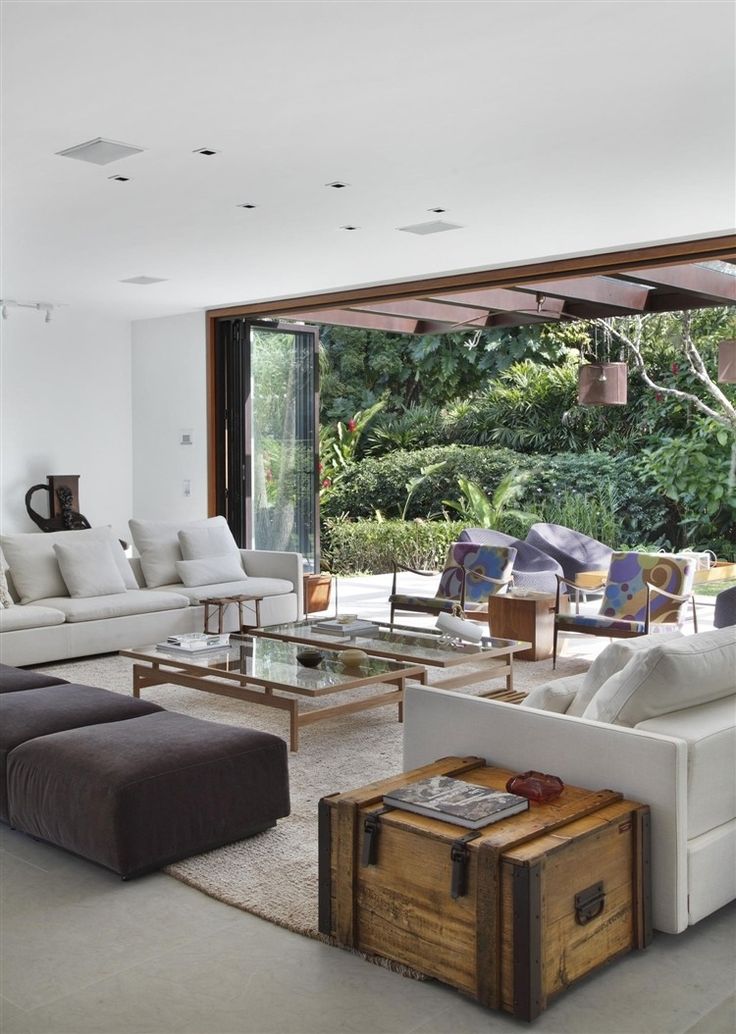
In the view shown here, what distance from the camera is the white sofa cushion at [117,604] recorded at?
22.5ft

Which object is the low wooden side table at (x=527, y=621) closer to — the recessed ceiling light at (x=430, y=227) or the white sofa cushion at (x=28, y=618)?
the recessed ceiling light at (x=430, y=227)

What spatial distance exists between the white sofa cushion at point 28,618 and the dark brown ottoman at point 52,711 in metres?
2.04

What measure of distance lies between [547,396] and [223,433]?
16.6 ft

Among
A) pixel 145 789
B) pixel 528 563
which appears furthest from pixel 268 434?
pixel 145 789

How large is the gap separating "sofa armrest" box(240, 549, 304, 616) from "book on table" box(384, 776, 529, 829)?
5.37 meters

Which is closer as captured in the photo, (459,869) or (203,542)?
(459,869)

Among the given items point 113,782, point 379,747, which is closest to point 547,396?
point 379,747

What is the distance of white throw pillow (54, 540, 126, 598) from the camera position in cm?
719

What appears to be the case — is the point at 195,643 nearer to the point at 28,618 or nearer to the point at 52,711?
the point at 28,618

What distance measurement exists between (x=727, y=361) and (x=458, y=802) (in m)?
6.64

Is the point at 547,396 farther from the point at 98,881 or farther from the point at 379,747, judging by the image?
the point at 98,881

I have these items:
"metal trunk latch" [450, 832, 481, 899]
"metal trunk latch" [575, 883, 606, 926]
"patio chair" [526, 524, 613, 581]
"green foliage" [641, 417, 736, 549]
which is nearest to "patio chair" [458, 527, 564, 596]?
"patio chair" [526, 524, 613, 581]

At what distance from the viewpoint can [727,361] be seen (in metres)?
8.62

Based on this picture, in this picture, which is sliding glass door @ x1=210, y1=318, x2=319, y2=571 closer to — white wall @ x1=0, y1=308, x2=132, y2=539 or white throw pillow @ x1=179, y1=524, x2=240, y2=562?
white wall @ x1=0, y1=308, x2=132, y2=539
